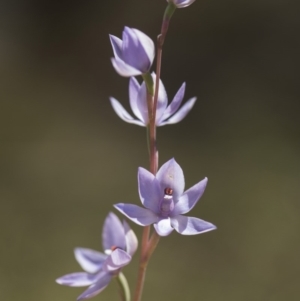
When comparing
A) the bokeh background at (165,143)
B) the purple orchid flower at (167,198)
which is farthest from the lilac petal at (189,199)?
the bokeh background at (165,143)

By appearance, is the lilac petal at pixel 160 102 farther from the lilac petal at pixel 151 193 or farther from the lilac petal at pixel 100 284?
the lilac petal at pixel 100 284

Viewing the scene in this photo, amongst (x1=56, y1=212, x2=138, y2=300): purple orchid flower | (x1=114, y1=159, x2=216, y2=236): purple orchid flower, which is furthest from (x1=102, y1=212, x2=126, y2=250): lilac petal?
(x1=114, y1=159, x2=216, y2=236): purple orchid flower

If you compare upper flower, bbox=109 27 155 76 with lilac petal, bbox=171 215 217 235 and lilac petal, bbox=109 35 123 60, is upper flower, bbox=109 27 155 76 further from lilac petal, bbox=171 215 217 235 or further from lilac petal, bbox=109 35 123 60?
lilac petal, bbox=171 215 217 235

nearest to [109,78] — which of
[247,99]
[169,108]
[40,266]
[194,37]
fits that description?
[194,37]

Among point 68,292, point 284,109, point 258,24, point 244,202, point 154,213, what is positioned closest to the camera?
point 154,213

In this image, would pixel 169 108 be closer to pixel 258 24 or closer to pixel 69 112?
pixel 69 112

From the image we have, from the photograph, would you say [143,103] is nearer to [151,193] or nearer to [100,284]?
[151,193]
